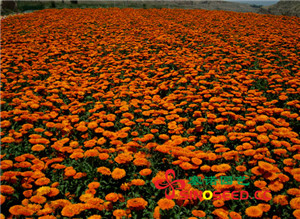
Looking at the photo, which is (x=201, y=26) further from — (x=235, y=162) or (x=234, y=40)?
(x=235, y=162)

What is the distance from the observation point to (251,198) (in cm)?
229

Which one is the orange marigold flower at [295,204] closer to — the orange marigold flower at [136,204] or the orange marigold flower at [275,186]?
the orange marigold flower at [275,186]

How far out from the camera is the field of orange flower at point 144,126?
7.75ft

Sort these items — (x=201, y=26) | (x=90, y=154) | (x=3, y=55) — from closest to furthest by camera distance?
(x=90, y=154) < (x=3, y=55) < (x=201, y=26)

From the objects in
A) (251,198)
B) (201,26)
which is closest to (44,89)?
(251,198)

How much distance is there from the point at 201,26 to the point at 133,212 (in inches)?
427

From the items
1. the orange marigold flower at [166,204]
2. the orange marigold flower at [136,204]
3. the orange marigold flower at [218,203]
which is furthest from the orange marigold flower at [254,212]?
the orange marigold flower at [136,204]

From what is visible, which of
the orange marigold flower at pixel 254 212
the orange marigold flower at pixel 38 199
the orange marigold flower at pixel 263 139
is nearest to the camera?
the orange marigold flower at pixel 254 212

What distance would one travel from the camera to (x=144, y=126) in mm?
3990

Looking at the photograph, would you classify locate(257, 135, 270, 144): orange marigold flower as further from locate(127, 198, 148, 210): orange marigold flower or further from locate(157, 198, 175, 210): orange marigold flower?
locate(127, 198, 148, 210): orange marigold flower

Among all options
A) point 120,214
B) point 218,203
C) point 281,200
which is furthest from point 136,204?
point 281,200

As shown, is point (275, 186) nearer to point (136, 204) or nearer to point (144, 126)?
point (136, 204)

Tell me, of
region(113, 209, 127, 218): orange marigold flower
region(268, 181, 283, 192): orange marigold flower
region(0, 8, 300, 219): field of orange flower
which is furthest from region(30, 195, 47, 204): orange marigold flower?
region(268, 181, 283, 192): orange marigold flower

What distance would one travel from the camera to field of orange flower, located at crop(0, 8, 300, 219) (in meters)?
2.36
